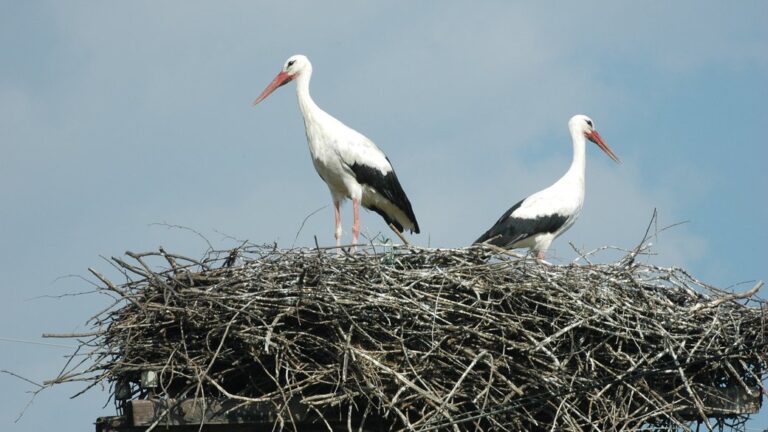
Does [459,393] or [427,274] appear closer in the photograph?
[459,393]

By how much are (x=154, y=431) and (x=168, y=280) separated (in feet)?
2.82

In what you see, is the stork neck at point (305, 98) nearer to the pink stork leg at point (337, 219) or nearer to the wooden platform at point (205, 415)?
the pink stork leg at point (337, 219)

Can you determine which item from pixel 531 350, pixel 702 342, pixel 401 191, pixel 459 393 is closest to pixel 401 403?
pixel 459 393

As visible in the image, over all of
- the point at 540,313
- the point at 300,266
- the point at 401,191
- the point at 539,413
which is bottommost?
the point at 539,413

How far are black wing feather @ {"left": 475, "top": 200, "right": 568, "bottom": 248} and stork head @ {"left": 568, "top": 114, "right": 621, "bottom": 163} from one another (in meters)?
1.29

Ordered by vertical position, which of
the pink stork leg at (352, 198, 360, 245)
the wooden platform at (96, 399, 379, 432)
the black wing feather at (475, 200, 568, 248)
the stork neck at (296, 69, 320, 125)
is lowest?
the wooden platform at (96, 399, 379, 432)

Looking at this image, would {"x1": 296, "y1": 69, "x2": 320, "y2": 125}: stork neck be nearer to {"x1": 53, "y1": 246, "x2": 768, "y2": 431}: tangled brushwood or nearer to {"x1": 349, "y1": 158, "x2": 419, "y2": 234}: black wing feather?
{"x1": 349, "y1": 158, "x2": 419, "y2": 234}: black wing feather

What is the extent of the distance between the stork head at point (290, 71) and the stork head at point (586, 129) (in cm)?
221

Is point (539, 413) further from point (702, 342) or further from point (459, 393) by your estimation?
point (702, 342)

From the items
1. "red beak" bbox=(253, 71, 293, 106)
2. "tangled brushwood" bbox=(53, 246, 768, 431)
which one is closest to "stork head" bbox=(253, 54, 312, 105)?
"red beak" bbox=(253, 71, 293, 106)

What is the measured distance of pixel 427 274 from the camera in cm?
691

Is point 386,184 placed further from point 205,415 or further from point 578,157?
point 205,415

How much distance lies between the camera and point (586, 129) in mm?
11031

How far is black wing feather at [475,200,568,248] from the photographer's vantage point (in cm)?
972
